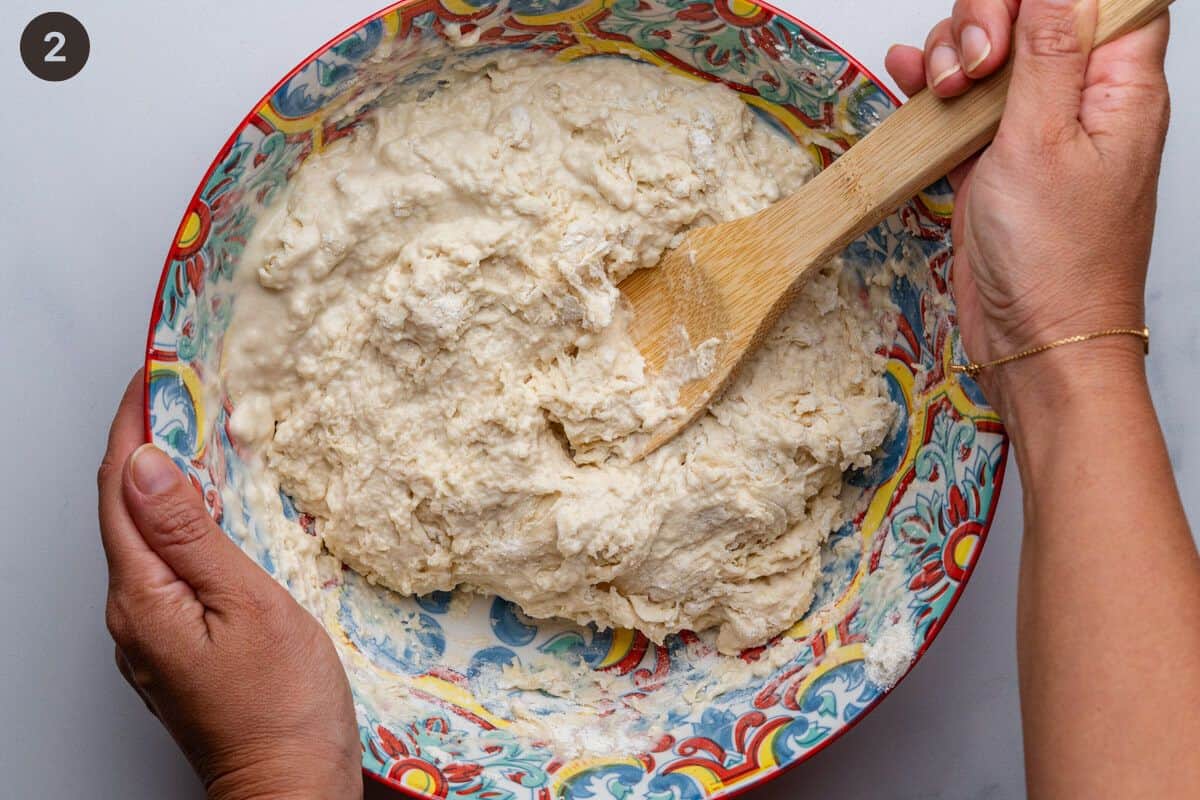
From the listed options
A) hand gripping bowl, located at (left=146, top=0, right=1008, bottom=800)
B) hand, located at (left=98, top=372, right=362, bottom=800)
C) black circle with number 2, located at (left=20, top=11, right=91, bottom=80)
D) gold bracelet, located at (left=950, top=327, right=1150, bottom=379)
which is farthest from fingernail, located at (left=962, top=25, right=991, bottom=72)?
black circle with number 2, located at (left=20, top=11, right=91, bottom=80)

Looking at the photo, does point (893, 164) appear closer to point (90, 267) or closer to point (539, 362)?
point (539, 362)

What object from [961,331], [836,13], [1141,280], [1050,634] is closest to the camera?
[1050,634]

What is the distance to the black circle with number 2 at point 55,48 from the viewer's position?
5.88ft

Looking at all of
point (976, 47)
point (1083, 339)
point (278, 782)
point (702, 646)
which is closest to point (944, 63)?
point (976, 47)

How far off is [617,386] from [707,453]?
19 centimetres

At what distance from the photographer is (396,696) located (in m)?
1.73

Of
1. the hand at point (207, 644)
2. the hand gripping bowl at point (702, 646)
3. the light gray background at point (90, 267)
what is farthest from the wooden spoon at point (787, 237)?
the hand at point (207, 644)

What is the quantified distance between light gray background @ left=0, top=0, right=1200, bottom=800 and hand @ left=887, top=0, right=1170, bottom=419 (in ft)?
1.62

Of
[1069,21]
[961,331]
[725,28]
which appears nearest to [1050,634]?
[961,331]

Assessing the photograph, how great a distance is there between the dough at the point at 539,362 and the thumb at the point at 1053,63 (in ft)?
1.46

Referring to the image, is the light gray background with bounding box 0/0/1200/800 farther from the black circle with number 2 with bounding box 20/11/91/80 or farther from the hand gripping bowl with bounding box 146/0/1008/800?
the hand gripping bowl with bounding box 146/0/1008/800

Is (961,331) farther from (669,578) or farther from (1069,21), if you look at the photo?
(669,578)

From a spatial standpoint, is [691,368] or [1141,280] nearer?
[1141,280]

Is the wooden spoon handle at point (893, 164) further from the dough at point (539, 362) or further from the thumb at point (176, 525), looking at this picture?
the thumb at point (176, 525)
